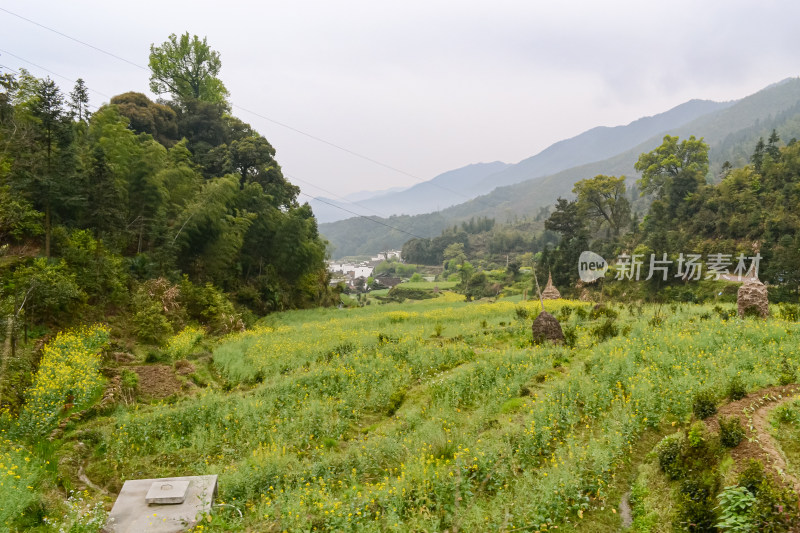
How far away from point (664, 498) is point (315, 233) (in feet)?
118

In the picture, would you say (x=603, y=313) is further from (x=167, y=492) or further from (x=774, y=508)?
(x=167, y=492)

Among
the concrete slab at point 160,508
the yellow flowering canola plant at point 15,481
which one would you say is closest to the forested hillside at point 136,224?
the yellow flowering canola plant at point 15,481

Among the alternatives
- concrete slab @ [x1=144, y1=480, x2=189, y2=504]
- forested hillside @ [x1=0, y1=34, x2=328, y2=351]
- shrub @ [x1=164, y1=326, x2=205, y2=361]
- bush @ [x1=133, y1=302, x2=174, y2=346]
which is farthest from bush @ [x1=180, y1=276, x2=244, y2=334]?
concrete slab @ [x1=144, y1=480, x2=189, y2=504]

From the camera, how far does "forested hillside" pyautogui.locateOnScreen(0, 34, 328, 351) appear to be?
16484 mm

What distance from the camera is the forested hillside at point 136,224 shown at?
16.5 metres

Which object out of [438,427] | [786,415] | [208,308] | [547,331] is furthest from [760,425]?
[208,308]

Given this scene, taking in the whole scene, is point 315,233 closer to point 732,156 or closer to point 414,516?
point 414,516

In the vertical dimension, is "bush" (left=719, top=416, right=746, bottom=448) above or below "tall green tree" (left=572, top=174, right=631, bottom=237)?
below

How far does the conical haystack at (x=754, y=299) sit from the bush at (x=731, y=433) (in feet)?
43.1

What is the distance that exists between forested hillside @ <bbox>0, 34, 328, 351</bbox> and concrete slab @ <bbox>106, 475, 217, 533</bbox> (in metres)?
7.63

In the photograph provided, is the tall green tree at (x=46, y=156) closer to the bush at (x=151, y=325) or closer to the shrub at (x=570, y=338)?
the bush at (x=151, y=325)

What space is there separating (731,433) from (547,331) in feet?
31.2

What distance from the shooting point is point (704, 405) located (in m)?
8.30

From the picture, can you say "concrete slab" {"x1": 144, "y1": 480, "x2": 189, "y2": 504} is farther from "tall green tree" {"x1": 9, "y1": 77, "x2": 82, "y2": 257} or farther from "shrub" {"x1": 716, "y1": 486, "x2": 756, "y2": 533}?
"tall green tree" {"x1": 9, "y1": 77, "x2": 82, "y2": 257}
